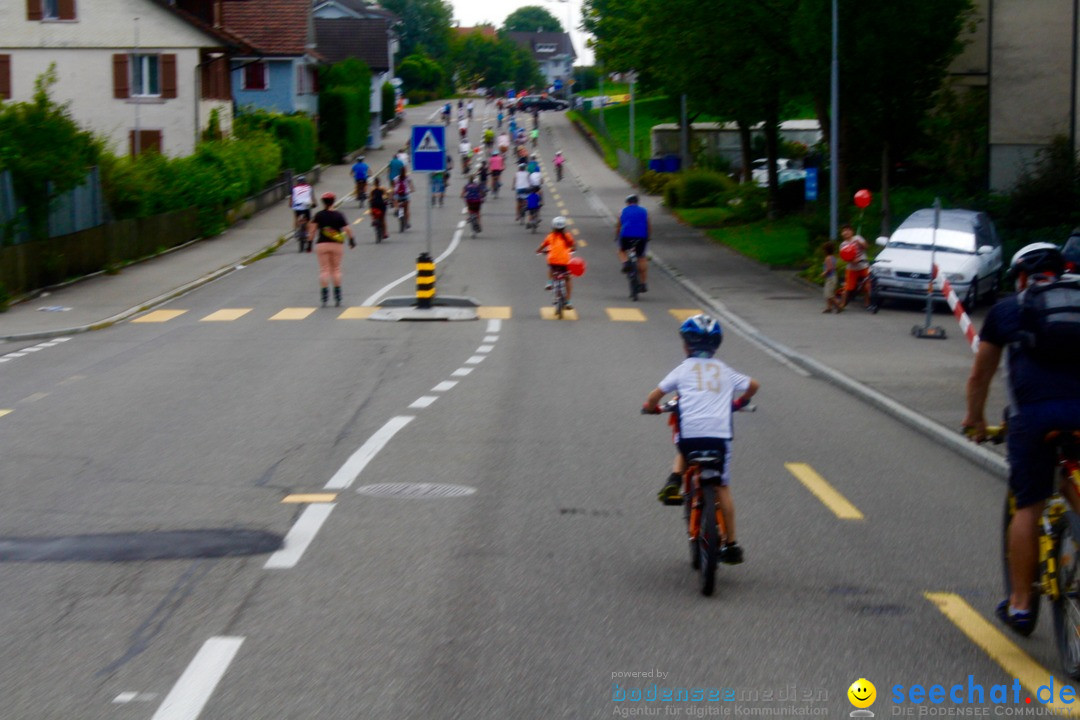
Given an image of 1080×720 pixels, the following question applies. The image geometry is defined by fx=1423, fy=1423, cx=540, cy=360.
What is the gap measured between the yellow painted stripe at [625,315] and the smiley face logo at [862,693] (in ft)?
58.5

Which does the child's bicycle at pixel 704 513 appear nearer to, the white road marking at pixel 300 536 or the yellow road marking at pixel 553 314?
the white road marking at pixel 300 536

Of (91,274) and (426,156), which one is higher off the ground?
(426,156)

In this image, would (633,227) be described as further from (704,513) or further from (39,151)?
(704,513)

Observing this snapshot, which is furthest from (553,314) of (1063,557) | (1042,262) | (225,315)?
(1063,557)

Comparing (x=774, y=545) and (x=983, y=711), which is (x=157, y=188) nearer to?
Answer: (x=774, y=545)

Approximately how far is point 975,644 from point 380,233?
35241 mm

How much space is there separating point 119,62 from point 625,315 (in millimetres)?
34213

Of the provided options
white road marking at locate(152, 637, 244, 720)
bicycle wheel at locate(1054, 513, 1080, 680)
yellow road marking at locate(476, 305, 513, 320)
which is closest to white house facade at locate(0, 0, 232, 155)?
yellow road marking at locate(476, 305, 513, 320)

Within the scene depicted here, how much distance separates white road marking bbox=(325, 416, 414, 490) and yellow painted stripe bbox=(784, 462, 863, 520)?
3.22 meters

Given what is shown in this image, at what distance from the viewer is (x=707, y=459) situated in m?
7.42

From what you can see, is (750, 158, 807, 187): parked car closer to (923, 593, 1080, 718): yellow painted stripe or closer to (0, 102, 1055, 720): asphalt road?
(0, 102, 1055, 720): asphalt road

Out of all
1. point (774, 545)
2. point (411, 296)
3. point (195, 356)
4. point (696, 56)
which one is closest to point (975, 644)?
point (774, 545)

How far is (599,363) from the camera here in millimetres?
17719

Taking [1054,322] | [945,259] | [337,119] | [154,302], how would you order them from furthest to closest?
[337,119], [154,302], [945,259], [1054,322]
